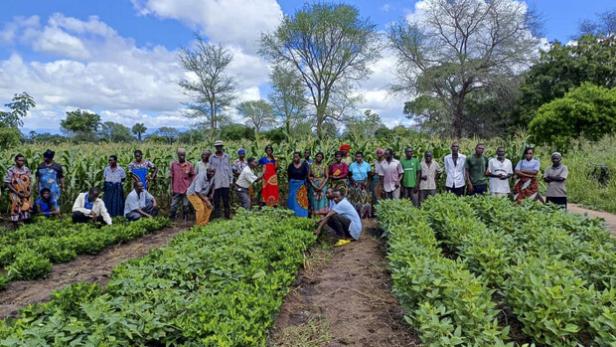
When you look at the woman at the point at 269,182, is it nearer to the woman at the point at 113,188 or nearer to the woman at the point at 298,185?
the woman at the point at 298,185

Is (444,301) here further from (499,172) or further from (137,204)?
(137,204)

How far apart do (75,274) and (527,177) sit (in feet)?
26.2

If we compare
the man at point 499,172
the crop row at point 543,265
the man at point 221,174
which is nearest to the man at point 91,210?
the man at point 221,174

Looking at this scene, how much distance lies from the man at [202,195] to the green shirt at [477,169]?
17.2 feet

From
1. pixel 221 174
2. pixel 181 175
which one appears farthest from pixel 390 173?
pixel 181 175

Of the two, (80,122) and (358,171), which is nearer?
(358,171)

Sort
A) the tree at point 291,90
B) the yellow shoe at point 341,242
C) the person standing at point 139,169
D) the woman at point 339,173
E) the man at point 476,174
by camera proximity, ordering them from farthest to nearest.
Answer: the tree at point 291,90 < the person standing at point 139,169 < the man at point 476,174 < the woman at point 339,173 < the yellow shoe at point 341,242

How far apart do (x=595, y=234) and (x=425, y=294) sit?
295 centimetres

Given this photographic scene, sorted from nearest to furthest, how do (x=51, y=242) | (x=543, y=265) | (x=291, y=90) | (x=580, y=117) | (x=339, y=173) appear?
(x=543, y=265) < (x=51, y=242) < (x=339, y=173) < (x=580, y=117) < (x=291, y=90)

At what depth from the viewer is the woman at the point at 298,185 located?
27.9 ft

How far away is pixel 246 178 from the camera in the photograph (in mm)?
8844

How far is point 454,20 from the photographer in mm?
29266

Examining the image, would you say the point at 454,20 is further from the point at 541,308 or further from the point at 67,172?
the point at 541,308

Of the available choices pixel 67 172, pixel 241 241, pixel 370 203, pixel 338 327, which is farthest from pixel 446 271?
pixel 67 172
